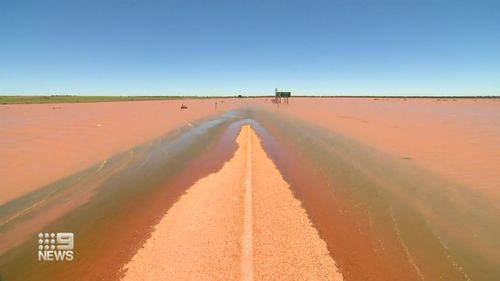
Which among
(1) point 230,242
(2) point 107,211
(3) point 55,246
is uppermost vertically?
(1) point 230,242

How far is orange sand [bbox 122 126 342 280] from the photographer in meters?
5.79

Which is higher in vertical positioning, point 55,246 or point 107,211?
point 107,211

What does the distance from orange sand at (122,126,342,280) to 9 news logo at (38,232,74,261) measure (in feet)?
6.27

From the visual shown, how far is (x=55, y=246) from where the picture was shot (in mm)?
7188

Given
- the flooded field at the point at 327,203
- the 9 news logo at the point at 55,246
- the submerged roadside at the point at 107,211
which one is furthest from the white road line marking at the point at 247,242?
the 9 news logo at the point at 55,246

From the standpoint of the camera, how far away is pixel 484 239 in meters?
7.42

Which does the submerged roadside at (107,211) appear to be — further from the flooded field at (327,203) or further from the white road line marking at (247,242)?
the white road line marking at (247,242)

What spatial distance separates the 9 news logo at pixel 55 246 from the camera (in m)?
6.69

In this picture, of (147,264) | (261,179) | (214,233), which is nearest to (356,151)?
(261,179)

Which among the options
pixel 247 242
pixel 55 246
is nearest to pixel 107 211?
pixel 55 246

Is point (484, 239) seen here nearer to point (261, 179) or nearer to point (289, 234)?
point (289, 234)

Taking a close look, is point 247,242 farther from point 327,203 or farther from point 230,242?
point 327,203

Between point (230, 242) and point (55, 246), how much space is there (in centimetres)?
456

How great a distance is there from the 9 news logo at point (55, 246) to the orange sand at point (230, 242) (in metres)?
1.91
